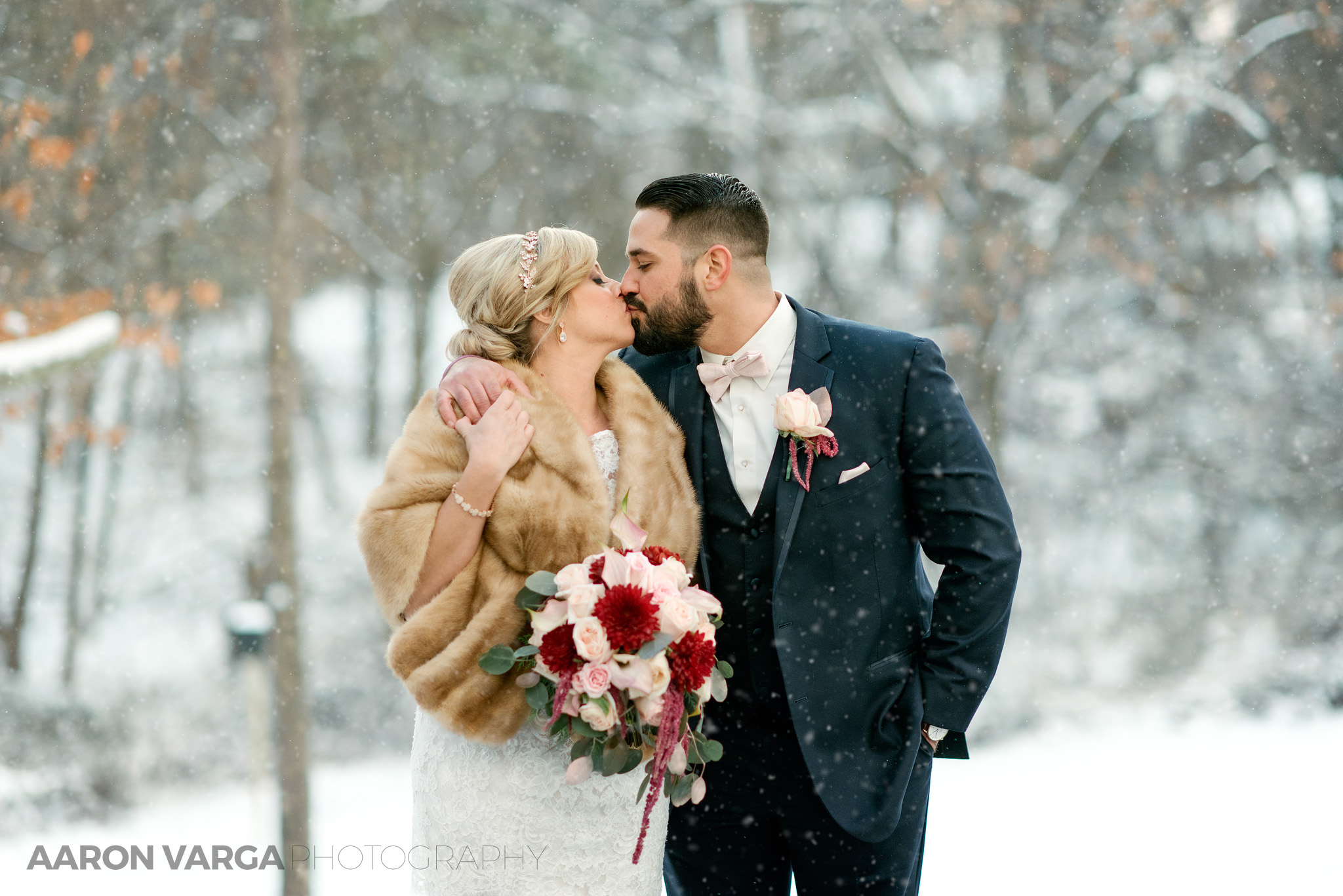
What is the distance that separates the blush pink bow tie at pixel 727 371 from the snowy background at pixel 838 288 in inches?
194

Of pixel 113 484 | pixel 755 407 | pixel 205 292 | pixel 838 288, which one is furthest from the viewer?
pixel 838 288

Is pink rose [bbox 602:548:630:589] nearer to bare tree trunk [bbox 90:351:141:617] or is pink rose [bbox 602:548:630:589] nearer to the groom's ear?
the groom's ear

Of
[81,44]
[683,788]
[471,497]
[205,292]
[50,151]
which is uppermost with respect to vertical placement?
[81,44]

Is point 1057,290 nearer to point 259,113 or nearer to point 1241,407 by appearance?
point 1241,407

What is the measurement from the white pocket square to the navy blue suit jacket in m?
0.02

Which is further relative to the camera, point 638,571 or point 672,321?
point 672,321

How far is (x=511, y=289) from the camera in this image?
218 cm

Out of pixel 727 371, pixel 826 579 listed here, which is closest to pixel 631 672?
pixel 826 579

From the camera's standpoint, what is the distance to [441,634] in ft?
6.51

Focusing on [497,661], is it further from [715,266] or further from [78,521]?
[78,521]

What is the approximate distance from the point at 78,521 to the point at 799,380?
19.4 feet

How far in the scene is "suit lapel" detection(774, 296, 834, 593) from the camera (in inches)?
84.4

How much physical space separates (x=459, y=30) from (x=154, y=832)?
209 inches

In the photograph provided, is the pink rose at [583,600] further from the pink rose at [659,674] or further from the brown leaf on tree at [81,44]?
the brown leaf on tree at [81,44]
